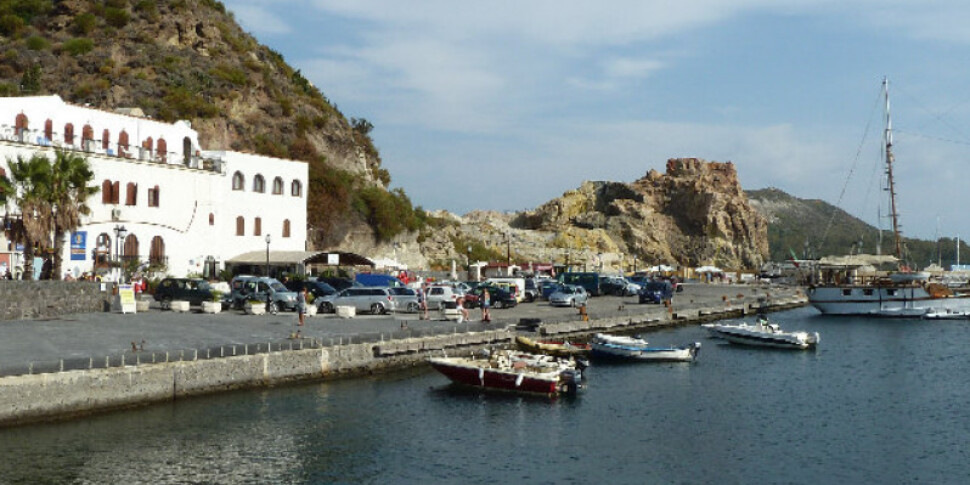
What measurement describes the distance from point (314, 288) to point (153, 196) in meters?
16.3

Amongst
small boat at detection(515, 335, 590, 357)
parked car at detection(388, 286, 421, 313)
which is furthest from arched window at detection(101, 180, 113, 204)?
small boat at detection(515, 335, 590, 357)

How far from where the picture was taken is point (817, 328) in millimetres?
76812

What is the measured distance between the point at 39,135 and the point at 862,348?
2250 inches

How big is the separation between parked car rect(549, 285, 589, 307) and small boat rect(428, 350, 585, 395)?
28047mm

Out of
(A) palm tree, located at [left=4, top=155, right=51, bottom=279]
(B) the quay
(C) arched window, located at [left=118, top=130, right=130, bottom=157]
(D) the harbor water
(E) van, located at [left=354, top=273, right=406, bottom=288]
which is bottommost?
(D) the harbor water

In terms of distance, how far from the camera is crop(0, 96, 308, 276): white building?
194 ft

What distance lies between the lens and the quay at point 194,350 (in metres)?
28.3

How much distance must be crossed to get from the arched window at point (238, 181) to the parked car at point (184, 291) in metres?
21.7

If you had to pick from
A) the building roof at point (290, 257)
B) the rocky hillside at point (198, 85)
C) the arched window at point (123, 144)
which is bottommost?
the building roof at point (290, 257)

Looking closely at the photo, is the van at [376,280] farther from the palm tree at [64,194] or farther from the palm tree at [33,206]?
the palm tree at [33,206]

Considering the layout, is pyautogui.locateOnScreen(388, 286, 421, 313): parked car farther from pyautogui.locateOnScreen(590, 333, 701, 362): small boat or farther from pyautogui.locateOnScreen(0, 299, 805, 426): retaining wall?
pyautogui.locateOnScreen(590, 333, 701, 362): small boat

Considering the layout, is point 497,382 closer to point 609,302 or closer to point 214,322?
point 214,322

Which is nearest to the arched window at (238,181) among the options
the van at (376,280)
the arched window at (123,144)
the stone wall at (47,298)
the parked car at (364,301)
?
the arched window at (123,144)

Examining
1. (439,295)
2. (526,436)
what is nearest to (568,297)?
(439,295)
